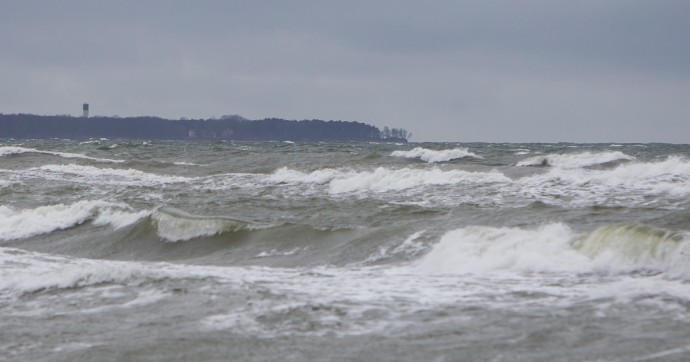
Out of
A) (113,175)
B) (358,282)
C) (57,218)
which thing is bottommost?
(113,175)

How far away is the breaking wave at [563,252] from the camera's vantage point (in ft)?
33.7

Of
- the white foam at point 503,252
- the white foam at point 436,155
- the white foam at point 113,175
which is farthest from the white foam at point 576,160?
the white foam at point 503,252

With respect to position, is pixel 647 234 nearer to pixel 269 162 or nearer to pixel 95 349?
pixel 95 349

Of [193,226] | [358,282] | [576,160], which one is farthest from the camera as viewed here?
[576,160]

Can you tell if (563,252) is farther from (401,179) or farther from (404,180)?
(401,179)

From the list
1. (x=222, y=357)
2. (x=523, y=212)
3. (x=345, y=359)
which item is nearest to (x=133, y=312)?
(x=222, y=357)

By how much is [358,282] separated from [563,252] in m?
2.55

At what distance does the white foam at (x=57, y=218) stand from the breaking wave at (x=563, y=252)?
8847 millimetres

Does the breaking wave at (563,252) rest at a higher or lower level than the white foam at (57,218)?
higher

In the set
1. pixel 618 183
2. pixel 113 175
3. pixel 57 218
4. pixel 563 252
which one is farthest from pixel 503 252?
pixel 113 175

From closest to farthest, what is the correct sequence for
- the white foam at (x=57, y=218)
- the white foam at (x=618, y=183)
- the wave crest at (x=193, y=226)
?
1. the wave crest at (x=193, y=226)
2. the white foam at (x=57, y=218)
3. the white foam at (x=618, y=183)

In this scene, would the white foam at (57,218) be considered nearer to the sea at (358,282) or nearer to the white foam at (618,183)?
the sea at (358,282)

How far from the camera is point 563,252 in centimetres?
1115

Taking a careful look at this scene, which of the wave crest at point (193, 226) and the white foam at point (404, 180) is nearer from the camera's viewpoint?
the wave crest at point (193, 226)
